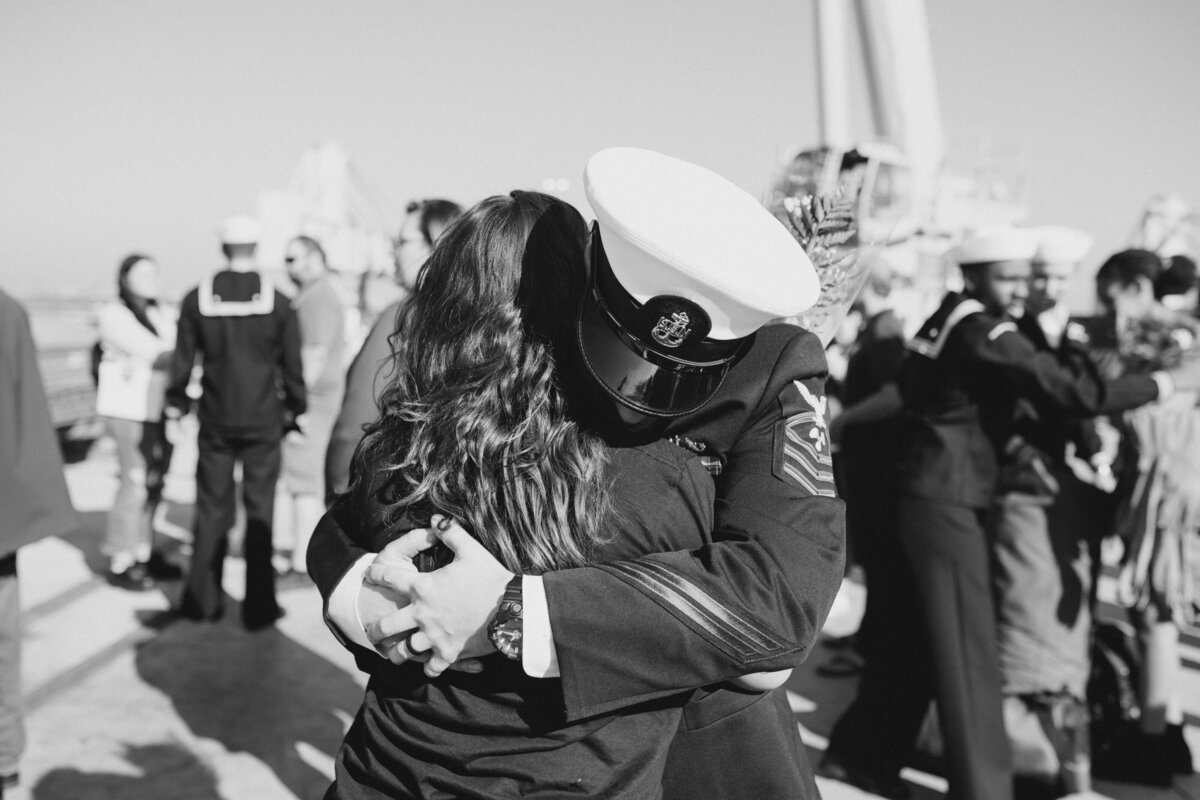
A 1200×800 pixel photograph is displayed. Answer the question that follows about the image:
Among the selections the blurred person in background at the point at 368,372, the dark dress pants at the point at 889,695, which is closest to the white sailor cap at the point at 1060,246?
the dark dress pants at the point at 889,695

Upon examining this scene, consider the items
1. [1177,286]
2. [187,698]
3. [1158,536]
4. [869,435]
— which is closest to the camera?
[1158,536]

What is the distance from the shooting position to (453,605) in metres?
1.19

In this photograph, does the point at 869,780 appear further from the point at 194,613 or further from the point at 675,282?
the point at 194,613

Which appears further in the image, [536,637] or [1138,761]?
[1138,761]

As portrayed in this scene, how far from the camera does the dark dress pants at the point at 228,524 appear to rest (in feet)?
15.7

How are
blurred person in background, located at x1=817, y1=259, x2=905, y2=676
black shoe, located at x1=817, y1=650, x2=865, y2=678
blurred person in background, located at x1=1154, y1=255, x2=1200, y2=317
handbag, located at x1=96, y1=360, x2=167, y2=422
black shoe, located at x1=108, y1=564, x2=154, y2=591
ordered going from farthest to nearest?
handbag, located at x1=96, y1=360, x2=167, y2=422 → black shoe, located at x1=108, y1=564, x2=154, y2=591 → black shoe, located at x1=817, y1=650, x2=865, y2=678 → blurred person in background, located at x1=817, y1=259, x2=905, y2=676 → blurred person in background, located at x1=1154, y1=255, x2=1200, y2=317

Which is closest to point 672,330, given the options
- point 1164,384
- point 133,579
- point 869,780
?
point 869,780

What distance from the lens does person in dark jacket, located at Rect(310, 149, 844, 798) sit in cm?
114

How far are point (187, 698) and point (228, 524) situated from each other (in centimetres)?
118

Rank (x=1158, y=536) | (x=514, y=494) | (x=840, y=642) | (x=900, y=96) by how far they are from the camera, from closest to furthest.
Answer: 1. (x=514, y=494)
2. (x=1158, y=536)
3. (x=840, y=642)
4. (x=900, y=96)

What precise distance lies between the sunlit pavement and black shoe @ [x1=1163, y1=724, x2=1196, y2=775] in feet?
0.16

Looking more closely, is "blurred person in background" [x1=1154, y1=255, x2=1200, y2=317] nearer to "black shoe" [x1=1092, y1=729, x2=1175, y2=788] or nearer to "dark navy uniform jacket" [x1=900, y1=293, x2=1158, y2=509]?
"dark navy uniform jacket" [x1=900, y1=293, x2=1158, y2=509]

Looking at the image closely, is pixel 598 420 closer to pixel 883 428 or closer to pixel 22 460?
pixel 22 460

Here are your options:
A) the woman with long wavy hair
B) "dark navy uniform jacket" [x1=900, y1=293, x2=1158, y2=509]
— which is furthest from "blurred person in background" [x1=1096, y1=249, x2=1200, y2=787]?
the woman with long wavy hair
